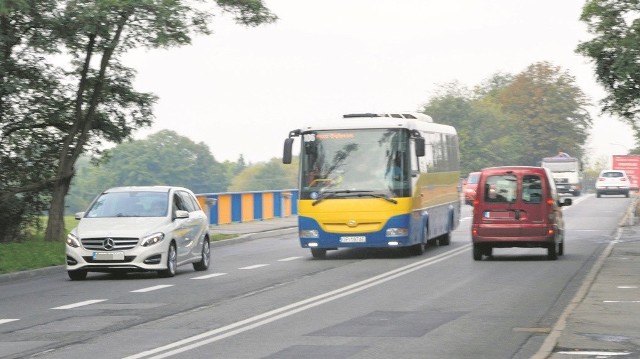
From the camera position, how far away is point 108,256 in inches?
867

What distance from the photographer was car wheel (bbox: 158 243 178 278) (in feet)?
74.6

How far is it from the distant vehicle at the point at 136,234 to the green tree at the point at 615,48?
1033cm

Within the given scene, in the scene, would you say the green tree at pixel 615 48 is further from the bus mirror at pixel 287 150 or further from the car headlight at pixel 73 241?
the car headlight at pixel 73 241

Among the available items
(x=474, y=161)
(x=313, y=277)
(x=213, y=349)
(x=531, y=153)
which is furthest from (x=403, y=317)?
(x=531, y=153)

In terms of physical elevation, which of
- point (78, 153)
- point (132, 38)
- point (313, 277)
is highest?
point (132, 38)

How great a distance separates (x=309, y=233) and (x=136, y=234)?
612 cm

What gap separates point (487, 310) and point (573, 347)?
4.20 metres

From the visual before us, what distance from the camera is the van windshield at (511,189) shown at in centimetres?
2605

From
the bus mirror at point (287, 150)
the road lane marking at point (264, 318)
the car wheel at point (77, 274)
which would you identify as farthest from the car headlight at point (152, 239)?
the bus mirror at point (287, 150)

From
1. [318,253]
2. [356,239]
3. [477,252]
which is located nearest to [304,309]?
[477,252]

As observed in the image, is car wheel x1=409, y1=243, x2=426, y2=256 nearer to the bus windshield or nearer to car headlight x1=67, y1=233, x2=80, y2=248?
the bus windshield

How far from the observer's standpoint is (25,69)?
31547 millimetres

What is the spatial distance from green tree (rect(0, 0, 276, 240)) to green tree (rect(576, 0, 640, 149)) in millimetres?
7598

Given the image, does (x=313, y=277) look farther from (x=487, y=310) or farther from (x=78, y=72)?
(x=78, y=72)
